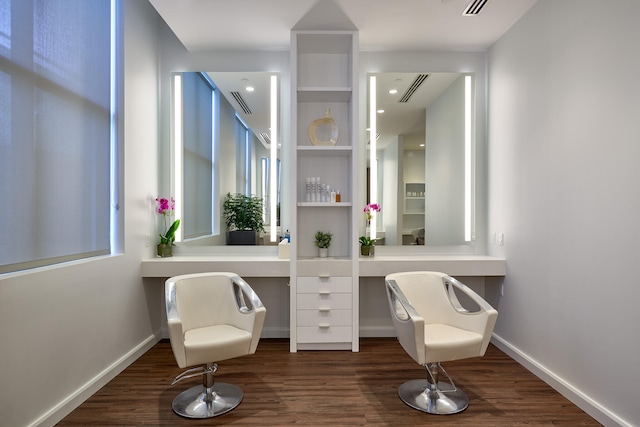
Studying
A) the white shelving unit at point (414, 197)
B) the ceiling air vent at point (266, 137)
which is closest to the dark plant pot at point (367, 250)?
the white shelving unit at point (414, 197)

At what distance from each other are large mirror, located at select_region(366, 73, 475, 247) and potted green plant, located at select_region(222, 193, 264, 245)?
1.10m

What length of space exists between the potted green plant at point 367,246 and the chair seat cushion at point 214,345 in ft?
4.60

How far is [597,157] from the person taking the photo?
2113 millimetres

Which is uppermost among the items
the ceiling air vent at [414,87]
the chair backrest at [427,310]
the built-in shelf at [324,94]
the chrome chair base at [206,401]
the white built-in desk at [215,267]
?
the ceiling air vent at [414,87]

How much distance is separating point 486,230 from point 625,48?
6.22 feet

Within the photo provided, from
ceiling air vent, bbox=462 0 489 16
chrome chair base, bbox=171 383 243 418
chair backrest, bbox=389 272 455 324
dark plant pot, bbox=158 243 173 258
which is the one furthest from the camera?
dark plant pot, bbox=158 243 173 258

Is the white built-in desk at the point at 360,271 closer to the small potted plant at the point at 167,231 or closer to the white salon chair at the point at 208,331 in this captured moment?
the small potted plant at the point at 167,231

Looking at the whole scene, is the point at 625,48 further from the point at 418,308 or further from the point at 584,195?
the point at 418,308

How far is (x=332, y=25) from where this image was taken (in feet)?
9.97

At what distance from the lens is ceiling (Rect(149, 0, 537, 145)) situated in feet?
8.98

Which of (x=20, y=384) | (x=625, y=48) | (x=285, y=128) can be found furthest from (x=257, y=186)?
(x=625, y=48)

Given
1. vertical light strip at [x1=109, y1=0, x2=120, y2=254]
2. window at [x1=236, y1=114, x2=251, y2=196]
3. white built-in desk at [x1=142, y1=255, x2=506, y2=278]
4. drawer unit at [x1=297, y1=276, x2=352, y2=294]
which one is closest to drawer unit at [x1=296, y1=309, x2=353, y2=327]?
drawer unit at [x1=297, y1=276, x2=352, y2=294]

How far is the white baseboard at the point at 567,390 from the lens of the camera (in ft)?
6.62

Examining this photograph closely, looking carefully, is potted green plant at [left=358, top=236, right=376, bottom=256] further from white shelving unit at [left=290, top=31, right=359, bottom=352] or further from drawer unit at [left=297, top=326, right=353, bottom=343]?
drawer unit at [left=297, top=326, right=353, bottom=343]
